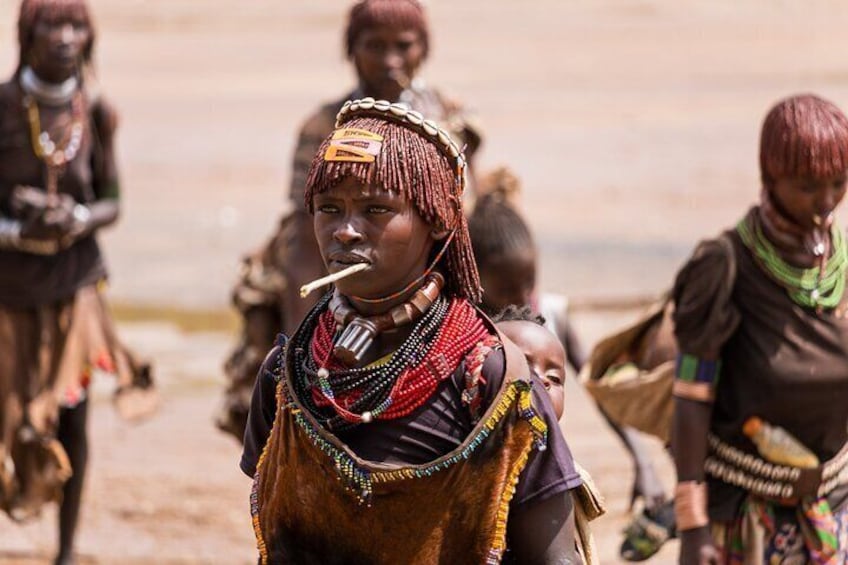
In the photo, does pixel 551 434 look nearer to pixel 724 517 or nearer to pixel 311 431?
pixel 311 431

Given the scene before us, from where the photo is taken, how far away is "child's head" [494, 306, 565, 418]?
14.0ft

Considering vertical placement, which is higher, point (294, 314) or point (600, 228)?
point (294, 314)

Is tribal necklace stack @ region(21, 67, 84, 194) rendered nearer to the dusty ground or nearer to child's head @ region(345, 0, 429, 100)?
child's head @ region(345, 0, 429, 100)

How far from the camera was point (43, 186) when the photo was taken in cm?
801

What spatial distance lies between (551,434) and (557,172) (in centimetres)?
1455

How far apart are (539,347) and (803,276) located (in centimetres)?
135

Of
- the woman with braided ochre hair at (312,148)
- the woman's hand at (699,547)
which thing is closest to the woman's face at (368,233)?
the woman's hand at (699,547)

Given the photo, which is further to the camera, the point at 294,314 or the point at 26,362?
A: the point at 26,362

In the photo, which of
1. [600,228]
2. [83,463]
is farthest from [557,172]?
[83,463]

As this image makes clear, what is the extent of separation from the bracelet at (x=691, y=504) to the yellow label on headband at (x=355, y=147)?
6.80 feet

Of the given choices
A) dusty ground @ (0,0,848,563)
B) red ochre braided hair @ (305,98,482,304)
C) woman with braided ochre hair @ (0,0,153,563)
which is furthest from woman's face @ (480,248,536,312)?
dusty ground @ (0,0,848,563)

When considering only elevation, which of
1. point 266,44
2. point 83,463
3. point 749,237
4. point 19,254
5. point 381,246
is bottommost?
point 266,44

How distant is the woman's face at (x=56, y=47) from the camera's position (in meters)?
7.74

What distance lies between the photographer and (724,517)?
563cm
